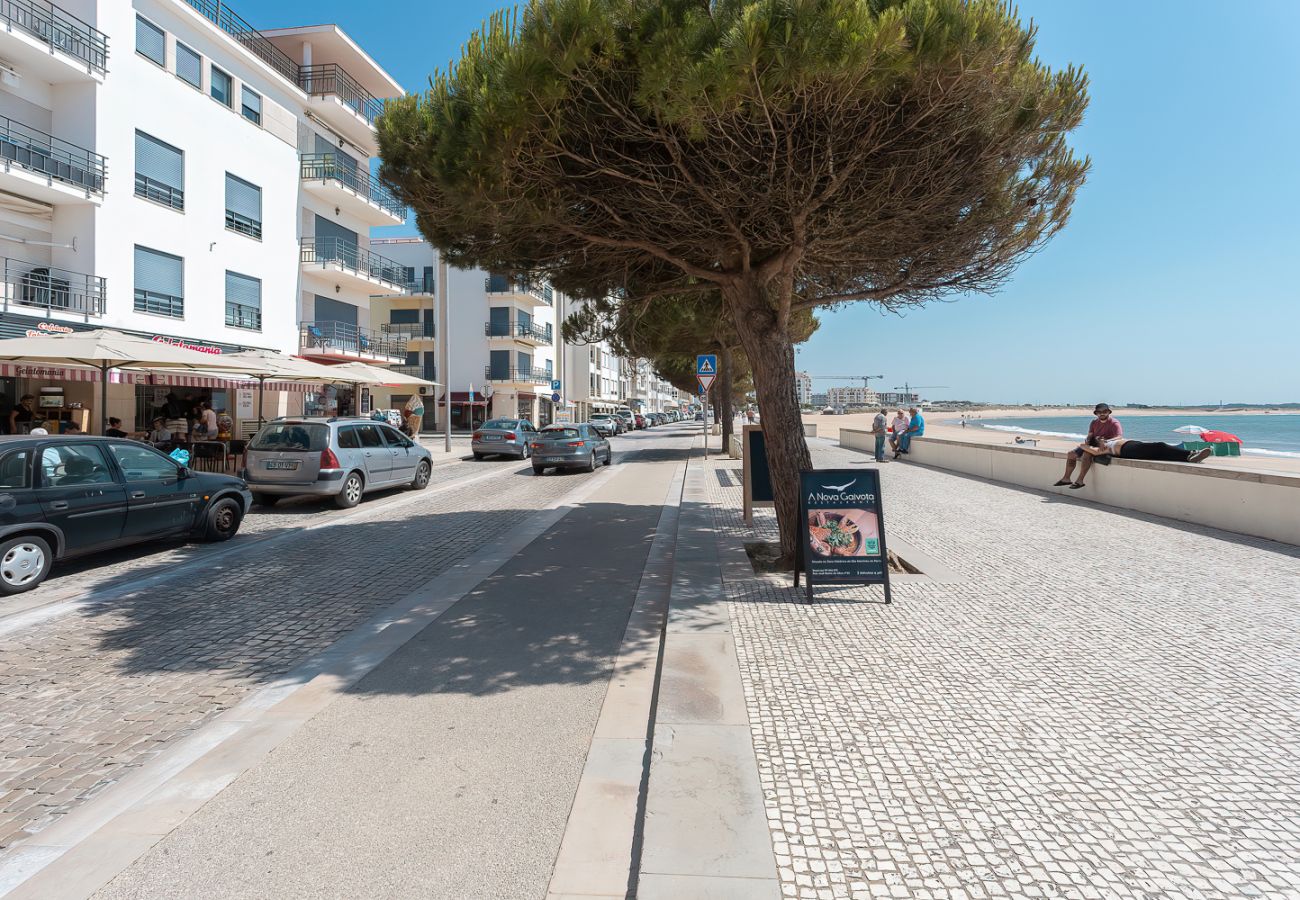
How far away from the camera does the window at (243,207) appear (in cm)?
2172

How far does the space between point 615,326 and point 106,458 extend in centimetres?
809

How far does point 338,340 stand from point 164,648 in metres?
A: 24.9

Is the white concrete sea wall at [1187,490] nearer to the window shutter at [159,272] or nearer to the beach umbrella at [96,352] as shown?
the beach umbrella at [96,352]

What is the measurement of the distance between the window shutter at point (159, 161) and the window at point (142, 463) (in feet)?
49.2

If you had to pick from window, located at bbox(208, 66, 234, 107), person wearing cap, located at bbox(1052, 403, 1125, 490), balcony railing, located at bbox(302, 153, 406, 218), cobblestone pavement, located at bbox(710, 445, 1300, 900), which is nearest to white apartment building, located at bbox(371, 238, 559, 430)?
balcony railing, located at bbox(302, 153, 406, 218)

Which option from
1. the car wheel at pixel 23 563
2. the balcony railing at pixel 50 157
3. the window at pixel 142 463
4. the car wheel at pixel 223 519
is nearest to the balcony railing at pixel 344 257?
the balcony railing at pixel 50 157

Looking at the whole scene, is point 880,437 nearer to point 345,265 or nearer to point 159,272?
point 345,265

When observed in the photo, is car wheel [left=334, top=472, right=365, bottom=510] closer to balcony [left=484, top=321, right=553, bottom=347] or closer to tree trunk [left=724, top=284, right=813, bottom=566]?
tree trunk [left=724, top=284, right=813, bottom=566]

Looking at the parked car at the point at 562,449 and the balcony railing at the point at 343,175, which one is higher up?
the balcony railing at the point at 343,175

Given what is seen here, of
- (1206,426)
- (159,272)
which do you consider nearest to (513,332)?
(159,272)

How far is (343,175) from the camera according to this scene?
26.9 m

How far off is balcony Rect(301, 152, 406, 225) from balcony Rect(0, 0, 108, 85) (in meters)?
8.19

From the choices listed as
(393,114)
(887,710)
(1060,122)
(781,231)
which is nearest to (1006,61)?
(1060,122)

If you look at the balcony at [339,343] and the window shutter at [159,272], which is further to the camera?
the balcony at [339,343]
